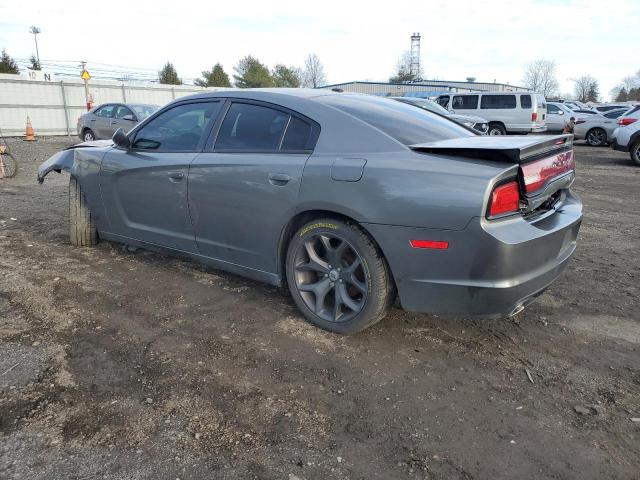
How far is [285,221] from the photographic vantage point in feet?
10.8

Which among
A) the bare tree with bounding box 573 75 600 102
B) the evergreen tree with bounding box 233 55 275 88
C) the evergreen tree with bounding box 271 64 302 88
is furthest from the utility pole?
the bare tree with bounding box 573 75 600 102

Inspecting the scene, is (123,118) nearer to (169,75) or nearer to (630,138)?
(630,138)

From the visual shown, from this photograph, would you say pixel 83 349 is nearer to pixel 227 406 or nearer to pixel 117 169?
pixel 227 406

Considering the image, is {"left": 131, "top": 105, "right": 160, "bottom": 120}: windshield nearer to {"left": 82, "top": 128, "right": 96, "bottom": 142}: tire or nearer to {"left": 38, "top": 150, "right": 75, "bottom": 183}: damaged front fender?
{"left": 82, "top": 128, "right": 96, "bottom": 142}: tire

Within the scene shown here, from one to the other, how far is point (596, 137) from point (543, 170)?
61.1 ft

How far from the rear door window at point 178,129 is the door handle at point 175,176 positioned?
21 cm

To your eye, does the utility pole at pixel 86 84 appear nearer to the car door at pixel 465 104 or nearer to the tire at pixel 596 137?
the car door at pixel 465 104

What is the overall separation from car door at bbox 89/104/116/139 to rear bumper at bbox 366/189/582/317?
1418cm

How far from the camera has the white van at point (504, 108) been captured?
19766 mm

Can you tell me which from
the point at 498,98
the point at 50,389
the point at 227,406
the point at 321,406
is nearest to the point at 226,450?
the point at 227,406

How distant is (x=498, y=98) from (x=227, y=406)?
67.0 ft

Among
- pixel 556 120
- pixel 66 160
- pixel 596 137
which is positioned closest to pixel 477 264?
pixel 66 160

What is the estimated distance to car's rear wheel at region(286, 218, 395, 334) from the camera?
9.77 ft

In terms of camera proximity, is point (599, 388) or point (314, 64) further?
point (314, 64)
